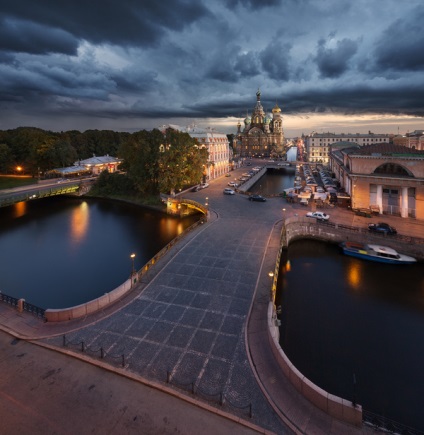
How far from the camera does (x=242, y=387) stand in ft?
49.6

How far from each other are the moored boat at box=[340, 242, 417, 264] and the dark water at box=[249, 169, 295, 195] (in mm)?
42805

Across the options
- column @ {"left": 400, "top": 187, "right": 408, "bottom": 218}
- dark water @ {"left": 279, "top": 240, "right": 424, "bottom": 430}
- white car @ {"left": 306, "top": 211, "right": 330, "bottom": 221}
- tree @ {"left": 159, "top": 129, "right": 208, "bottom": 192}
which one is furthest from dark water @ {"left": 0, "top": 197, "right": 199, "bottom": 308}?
column @ {"left": 400, "top": 187, "right": 408, "bottom": 218}

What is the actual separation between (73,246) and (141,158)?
30938mm

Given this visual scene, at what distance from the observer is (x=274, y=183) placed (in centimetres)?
10738

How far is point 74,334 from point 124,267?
18254 mm

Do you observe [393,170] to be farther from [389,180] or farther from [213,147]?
[213,147]

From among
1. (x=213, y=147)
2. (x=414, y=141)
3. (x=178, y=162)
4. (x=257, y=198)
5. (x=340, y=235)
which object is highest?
(x=213, y=147)

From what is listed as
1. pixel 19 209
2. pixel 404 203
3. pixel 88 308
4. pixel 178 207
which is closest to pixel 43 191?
pixel 19 209

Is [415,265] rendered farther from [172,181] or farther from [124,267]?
[172,181]

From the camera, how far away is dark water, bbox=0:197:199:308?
31781mm

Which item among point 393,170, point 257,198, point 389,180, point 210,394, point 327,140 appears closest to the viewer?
point 210,394

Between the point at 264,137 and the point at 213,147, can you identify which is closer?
the point at 213,147

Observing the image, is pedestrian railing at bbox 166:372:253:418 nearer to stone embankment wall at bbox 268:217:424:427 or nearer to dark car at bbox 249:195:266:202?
stone embankment wall at bbox 268:217:424:427

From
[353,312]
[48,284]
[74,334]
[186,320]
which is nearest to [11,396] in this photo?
[74,334]
